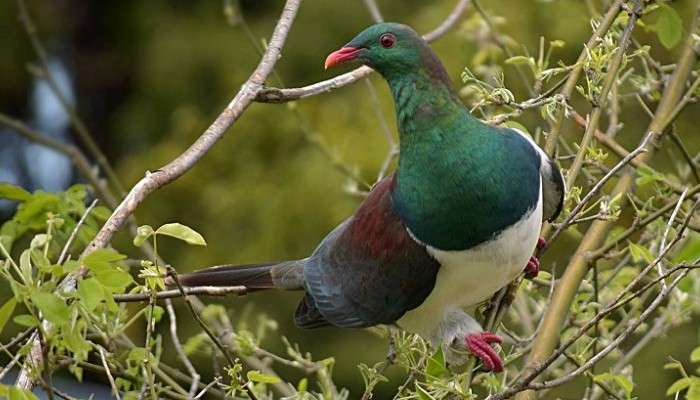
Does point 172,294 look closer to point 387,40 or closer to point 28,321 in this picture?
point 28,321

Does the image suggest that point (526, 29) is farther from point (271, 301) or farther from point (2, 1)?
point (2, 1)

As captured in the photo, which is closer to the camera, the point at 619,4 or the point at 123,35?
the point at 619,4

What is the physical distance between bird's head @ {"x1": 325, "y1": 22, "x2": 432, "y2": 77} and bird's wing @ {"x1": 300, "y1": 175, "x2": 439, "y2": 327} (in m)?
0.26

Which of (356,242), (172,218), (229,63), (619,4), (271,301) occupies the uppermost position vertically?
(619,4)

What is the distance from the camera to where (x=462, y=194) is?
2635 millimetres

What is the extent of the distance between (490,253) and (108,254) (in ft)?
3.22

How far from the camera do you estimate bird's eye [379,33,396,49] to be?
2.67 meters

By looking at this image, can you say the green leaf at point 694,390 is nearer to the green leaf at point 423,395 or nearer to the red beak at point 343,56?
the green leaf at point 423,395

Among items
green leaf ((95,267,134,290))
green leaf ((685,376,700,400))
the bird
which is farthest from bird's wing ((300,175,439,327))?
green leaf ((95,267,134,290))

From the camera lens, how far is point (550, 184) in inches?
106

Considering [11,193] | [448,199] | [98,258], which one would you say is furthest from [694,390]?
[11,193]

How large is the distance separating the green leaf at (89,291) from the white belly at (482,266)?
98 centimetres

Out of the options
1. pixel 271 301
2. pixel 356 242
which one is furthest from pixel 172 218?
pixel 356 242

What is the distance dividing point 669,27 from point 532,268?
0.59 m
